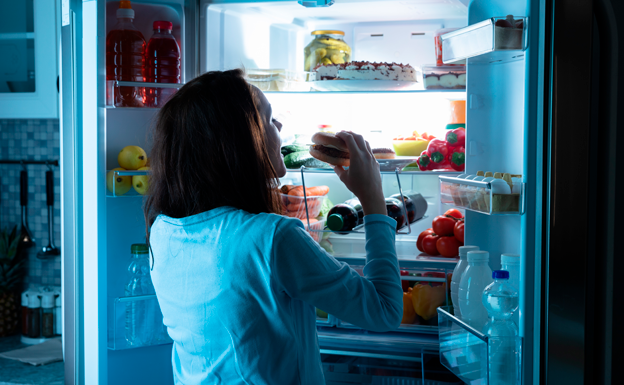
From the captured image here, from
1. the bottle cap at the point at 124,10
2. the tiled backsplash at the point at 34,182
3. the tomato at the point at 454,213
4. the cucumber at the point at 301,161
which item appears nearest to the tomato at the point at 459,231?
the tomato at the point at 454,213

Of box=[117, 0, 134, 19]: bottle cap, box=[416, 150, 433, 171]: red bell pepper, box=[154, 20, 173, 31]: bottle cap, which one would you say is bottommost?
box=[416, 150, 433, 171]: red bell pepper

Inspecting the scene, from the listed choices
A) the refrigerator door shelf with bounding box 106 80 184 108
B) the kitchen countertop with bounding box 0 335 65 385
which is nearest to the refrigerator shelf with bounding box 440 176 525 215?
the refrigerator door shelf with bounding box 106 80 184 108

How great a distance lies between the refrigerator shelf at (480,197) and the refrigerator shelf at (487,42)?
0.30m

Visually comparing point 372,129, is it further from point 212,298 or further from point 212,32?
point 212,298

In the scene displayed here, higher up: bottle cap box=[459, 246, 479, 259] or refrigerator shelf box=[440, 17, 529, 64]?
refrigerator shelf box=[440, 17, 529, 64]

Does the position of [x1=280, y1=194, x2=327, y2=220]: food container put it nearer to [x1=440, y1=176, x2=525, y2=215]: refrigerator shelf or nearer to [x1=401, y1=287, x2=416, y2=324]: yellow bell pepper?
[x1=401, y1=287, x2=416, y2=324]: yellow bell pepper

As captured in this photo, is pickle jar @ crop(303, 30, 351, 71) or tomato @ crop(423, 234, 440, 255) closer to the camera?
tomato @ crop(423, 234, 440, 255)

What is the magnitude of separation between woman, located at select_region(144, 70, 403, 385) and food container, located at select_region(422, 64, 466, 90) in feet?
2.55

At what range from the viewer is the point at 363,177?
45.4 inches

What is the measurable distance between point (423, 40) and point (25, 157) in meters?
1.94

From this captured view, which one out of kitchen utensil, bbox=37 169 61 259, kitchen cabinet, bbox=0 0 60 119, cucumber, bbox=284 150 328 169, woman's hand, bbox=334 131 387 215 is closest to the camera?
woman's hand, bbox=334 131 387 215

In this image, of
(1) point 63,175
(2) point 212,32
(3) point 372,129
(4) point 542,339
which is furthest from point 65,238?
(4) point 542,339

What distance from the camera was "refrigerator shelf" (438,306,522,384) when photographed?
4.02 feet

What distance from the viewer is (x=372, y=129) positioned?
2.05 m
